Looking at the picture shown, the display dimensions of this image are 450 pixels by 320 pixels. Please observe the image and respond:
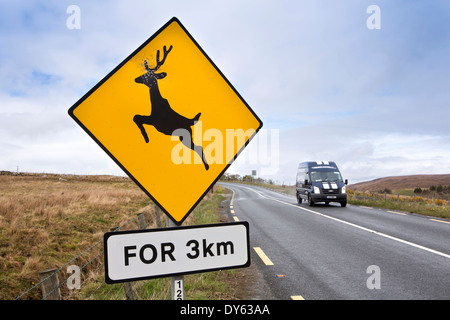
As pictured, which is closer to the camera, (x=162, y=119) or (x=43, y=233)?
(x=162, y=119)

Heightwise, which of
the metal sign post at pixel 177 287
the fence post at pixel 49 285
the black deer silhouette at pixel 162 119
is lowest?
the fence post at pixel 49 285

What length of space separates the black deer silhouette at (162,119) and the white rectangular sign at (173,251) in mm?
432

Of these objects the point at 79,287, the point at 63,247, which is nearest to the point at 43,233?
the point at 63,247

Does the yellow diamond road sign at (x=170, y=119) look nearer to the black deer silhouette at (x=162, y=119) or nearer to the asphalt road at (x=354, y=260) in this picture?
the black deer silhouette at (x=162, y=119)

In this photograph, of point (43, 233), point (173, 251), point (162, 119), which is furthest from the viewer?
point (43, 233)

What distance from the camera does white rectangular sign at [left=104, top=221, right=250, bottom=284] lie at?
5.35ft

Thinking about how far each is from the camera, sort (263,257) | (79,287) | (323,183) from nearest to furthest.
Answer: (79,287), (263,257), (323,183)

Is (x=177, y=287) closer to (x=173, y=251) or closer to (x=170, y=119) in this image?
(x=173, y=251)

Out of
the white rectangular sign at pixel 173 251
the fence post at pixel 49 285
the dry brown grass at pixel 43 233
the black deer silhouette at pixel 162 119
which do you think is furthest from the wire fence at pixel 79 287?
the black deer silhouette at pixel 162 119

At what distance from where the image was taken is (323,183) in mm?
18000

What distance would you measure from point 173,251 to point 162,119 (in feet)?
2.59

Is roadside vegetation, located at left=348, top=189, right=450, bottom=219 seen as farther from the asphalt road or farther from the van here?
the asphalt road

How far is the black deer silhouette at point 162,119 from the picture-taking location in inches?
72.1

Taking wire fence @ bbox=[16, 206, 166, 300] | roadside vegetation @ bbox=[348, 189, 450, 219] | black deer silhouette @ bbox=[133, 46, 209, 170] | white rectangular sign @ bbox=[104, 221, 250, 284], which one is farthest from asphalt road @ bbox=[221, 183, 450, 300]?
roadside vegetation @ bbox=[348, 189, 450, 219]
